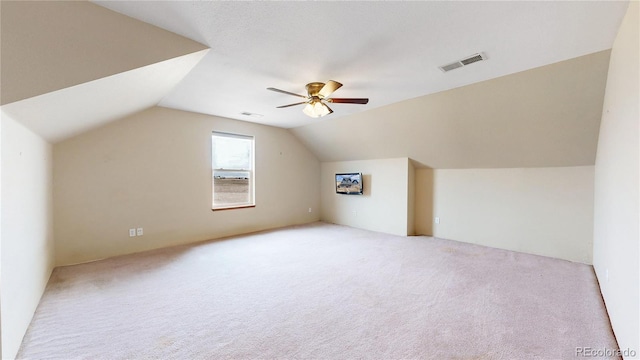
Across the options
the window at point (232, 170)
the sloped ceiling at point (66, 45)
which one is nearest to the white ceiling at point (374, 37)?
the sloped ceiling at point (66, 45)

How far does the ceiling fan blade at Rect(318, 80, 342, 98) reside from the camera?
9.20 ft

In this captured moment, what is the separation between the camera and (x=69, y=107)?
7.72 ft

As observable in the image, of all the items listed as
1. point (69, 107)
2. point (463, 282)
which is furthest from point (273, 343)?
point (69, 107)

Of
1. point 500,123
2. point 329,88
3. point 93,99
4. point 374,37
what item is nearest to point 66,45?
point 93,99

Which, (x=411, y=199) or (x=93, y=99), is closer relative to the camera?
(x=93, y=99)

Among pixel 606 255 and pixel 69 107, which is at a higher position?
pixel 69 107

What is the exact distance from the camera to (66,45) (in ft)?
5.91

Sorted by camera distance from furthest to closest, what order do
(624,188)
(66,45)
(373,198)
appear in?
(373,198)
(624,188)
(66,45)

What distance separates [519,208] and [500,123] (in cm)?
160

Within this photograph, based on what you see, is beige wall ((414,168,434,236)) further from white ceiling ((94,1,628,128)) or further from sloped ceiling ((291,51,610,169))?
white ceiling ((94,1,628,128))

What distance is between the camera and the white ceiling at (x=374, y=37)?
1.88m

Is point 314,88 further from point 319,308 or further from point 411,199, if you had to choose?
point 411,199

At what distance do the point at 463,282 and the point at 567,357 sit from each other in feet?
4.19

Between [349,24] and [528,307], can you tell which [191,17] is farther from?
[528,307]
